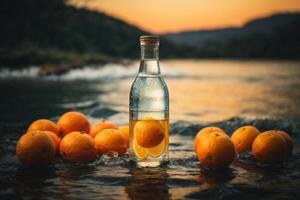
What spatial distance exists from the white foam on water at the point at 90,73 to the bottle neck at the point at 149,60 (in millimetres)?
20243

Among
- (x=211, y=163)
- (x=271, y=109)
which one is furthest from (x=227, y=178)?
(x=271, y=109)

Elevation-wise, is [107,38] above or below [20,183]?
above

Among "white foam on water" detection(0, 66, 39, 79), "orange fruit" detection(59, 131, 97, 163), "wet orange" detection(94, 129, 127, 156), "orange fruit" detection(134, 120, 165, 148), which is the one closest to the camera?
"orange fruit" detection(134, 120, 165, 148)

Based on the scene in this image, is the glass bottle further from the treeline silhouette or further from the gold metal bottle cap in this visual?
the treeline silhouette

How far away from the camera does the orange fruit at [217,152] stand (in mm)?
4160

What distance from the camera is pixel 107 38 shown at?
66.6 meters

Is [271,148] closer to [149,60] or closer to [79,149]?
[149,60]

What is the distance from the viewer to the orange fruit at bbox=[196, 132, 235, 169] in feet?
13.6

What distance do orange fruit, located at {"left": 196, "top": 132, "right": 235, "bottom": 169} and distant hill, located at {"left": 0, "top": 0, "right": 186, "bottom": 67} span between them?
81.9 ft

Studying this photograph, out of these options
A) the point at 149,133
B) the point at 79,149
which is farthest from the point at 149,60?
the point at 79,149

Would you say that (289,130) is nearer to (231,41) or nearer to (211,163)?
(211,163)

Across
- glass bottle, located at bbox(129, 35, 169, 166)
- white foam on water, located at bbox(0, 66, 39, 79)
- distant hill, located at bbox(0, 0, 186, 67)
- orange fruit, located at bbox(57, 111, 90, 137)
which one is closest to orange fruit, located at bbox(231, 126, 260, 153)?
glass bottle, located at bbox(129, 35, 169, 166)

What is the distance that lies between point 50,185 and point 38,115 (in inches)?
222


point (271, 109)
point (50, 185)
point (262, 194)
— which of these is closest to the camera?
point (262, 194)
